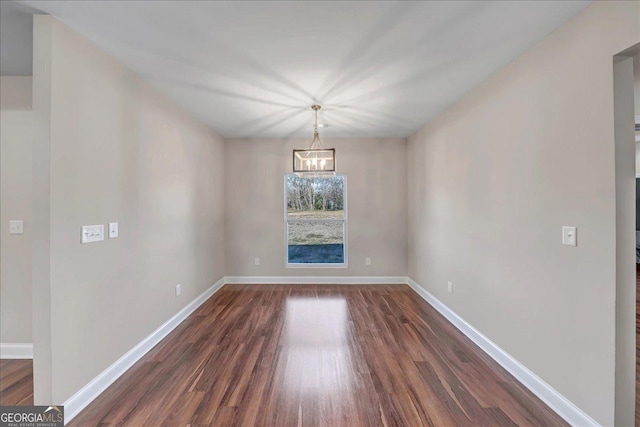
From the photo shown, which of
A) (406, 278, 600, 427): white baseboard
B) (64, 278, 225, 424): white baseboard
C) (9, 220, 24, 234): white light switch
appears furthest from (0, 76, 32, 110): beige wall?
(406, 278, 600, 427): white baseboard

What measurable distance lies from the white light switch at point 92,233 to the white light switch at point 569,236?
340 centimetres

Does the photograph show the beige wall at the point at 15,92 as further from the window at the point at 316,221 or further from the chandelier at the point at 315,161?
the window at the point at 316,221

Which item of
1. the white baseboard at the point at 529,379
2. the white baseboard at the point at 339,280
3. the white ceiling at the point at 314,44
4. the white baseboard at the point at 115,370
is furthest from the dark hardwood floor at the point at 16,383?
the white baseboard at the point at 529,379

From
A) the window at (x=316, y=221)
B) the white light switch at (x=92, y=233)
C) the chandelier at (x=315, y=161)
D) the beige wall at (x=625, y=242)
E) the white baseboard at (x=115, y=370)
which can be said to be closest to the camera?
the beige wall at (x=625, y=242)

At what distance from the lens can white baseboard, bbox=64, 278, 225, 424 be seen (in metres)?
1.75

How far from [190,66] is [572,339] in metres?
3.58

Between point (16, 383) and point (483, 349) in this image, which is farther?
point (483, 349)

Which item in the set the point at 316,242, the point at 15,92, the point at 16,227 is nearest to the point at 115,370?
the point at 16,227

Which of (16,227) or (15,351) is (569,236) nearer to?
(16,227)

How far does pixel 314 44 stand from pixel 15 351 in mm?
3793

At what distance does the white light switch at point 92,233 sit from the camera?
1867 millimetres

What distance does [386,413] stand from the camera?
1.72m

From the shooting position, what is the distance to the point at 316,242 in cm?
484

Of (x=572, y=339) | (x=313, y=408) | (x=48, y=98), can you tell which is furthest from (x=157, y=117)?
(x=572, y=339)
